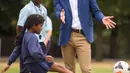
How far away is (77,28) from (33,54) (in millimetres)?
1728

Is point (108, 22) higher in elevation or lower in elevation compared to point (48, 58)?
higher

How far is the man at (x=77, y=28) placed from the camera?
342 inches

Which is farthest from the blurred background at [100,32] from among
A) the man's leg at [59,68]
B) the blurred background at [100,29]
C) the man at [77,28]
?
the man's leg at [59,68]

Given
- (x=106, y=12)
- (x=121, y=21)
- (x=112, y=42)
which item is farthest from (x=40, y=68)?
(x=112, y=42)

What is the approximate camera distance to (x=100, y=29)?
38344mm

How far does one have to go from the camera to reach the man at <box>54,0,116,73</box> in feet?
28.5

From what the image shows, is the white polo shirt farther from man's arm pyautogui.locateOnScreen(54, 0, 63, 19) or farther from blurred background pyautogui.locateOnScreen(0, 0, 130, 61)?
blurred background pyautogui.locateOnScreen(0, 0, 130, 61)

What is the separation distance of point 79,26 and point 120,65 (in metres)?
2.26

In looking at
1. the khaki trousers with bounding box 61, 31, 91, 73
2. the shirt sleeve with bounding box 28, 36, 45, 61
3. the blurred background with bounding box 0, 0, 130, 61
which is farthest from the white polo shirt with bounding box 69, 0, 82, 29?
the blurred background with bounding box 0, 0, 130, 61

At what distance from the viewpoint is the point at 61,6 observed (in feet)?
29.1

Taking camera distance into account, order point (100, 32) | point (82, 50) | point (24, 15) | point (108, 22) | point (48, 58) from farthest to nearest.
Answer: point (100, 32)
point (24, 15)
point (82, 50)
point (108, 22)
point (48, 58)

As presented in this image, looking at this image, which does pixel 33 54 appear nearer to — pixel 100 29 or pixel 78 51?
pixel 78 51

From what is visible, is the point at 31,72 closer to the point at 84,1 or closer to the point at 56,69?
the point at 56,69

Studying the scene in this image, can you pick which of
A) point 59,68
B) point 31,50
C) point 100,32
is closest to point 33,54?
point 31,50
